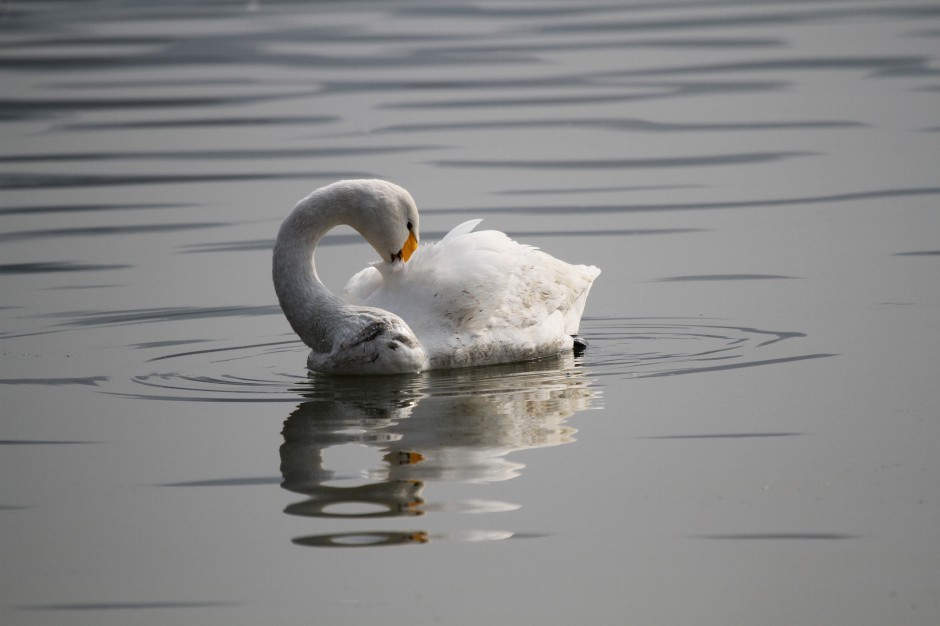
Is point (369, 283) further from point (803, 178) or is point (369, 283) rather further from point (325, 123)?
point (325, 123)

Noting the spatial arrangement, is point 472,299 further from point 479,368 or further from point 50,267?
point 50,267

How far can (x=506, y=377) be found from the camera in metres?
9.09

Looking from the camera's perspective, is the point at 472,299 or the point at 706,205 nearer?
the point at 472,299

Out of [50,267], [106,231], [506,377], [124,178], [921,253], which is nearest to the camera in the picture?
[506,377]

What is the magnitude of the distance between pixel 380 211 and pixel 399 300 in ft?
1.68

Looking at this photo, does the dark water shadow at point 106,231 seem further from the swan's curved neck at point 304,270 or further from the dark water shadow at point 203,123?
the dark water shadow at point 203,123

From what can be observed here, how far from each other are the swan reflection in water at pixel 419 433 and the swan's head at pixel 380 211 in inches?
32.2

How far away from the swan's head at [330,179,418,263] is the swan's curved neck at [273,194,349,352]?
9cm

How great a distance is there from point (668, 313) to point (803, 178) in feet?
17.3

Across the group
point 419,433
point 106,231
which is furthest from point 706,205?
point 419,433

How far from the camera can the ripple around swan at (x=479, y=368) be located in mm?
8812

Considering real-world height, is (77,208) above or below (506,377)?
above

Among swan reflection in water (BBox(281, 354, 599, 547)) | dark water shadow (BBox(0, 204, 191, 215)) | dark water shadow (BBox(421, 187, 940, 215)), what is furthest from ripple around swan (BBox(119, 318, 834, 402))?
dark water shadow (BBox(0, 204, 191, 215))

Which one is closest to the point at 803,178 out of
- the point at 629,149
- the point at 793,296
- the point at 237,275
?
the point at 629,149
